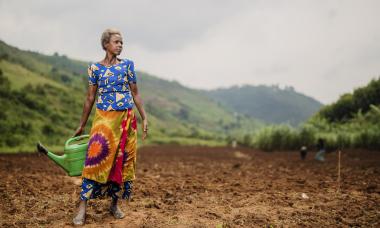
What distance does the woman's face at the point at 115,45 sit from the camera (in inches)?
168

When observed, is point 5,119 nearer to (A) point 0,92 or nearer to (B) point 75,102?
(A) point 0,92

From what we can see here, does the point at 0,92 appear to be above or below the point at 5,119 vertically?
above

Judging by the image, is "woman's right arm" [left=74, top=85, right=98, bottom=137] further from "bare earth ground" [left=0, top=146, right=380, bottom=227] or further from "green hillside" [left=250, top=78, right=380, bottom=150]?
"green hillside" [left=250, top=78, right=380, bottom=150]

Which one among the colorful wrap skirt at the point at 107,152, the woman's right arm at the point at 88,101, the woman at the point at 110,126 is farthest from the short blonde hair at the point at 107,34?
the colorful wrap skirt at the point at 107,152

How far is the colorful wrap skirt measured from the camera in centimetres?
420

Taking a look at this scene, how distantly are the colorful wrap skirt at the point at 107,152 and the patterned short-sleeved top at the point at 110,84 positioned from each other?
82mm

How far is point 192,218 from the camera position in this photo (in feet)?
14.9

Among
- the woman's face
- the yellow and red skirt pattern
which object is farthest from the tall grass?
the woman's face

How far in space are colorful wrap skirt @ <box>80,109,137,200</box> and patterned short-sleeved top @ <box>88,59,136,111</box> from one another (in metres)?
0.08

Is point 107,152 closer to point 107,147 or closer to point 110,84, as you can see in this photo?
point 107,147

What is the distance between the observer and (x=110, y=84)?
4.26 m

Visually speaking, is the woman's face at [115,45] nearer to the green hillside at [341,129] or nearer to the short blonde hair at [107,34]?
the short blonde hair at [107,34]

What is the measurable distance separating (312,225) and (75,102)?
41460 millimetres

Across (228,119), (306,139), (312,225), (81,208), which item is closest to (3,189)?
(81,208)
